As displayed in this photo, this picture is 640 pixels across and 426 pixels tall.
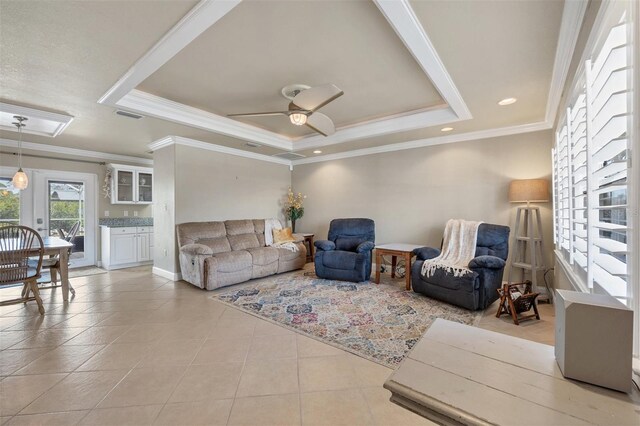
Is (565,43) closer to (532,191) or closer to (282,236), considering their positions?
(532,191)

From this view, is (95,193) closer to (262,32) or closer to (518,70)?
(262,32)

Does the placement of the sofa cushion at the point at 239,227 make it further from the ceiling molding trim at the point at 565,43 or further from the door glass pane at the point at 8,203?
the ceiling molding trim at the point at 565,43

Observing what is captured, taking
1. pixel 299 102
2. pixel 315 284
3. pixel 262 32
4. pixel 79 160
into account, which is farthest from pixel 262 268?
pixel 79 160

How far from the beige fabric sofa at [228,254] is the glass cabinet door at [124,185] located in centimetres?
252

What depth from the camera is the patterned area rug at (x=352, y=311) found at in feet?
7.94

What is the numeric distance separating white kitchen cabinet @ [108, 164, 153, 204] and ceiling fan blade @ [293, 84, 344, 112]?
16.8 ft

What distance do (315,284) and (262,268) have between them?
1.01 metres

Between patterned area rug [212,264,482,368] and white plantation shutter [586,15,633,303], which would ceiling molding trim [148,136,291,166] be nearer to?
patterned area rug [212,264,482,368]

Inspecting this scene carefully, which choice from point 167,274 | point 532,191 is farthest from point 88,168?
point 532,191

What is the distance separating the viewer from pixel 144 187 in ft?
20.1

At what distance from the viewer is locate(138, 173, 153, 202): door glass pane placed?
605 cm

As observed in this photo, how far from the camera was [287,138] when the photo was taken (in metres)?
5.22

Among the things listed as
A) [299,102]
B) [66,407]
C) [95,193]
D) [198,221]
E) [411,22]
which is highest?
[411,22]

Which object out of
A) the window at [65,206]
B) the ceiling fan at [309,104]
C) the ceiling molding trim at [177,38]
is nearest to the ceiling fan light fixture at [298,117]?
the ceiling fan at [309,104]
